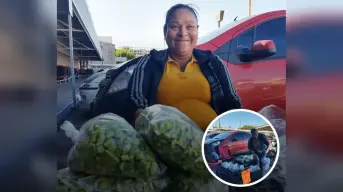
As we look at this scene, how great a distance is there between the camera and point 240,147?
5.94ft

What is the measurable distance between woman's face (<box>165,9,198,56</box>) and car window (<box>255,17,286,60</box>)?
0.38 m

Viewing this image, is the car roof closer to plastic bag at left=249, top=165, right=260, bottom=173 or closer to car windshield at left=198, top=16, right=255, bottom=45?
car windshield at left=198, top=16, right=255, bottom=45

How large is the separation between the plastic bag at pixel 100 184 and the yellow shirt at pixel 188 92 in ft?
1.24

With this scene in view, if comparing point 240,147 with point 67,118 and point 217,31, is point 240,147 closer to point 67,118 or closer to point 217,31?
point 217,31

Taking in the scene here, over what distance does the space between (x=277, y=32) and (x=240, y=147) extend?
2.12 ft

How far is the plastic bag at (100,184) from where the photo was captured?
176 cm

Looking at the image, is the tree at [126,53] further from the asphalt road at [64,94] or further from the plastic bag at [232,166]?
the plastic bag at [232,166]

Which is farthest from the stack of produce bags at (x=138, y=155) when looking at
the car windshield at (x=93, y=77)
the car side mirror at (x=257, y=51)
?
the car side mirror at (x=257, y=51)

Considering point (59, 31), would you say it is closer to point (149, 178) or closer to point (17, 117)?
point (17, 117)

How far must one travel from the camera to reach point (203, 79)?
186 cm

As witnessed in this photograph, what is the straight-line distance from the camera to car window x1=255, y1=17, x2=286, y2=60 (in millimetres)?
1830

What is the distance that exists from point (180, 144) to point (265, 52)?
2.23ft

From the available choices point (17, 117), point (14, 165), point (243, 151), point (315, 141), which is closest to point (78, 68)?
point (17, 117)

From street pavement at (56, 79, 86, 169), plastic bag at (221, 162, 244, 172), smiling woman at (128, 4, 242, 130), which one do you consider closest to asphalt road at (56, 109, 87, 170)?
street pavement at (56, 79, 86, 169)
